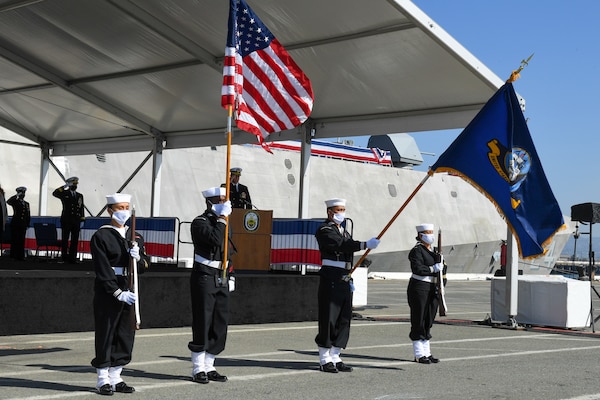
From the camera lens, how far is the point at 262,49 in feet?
32.9

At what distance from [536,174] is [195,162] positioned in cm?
2783

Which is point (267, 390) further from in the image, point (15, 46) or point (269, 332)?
point (15, 46)

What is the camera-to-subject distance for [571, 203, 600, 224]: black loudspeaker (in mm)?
15492

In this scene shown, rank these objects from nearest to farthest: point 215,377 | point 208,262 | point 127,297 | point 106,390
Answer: point 106,390, point 127,297, point 215,377, point 208,262

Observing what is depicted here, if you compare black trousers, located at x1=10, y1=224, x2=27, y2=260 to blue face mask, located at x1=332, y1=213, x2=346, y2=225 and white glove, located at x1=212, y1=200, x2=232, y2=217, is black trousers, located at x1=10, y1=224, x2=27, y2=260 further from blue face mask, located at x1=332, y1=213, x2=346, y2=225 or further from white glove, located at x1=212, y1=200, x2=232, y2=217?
white glove, located at x1=212, y1=200, x2=232, y2=217

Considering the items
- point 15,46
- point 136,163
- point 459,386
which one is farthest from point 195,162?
point 459,386

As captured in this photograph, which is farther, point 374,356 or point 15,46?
point 15,46

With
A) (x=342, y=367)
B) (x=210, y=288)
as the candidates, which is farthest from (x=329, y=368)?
(x=210, y=288)

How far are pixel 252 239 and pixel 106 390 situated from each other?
31.6 feet

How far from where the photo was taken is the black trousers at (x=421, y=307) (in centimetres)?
986

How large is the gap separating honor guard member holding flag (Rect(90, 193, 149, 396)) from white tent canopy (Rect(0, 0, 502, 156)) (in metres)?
7.60

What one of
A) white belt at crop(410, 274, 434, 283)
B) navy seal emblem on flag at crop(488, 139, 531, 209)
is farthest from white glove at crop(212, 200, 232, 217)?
navy seal emblem on flag at crop(488, 139, 531, 209)

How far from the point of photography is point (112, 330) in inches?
287

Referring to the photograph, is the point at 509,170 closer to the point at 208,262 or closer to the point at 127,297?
the point at 208,262
